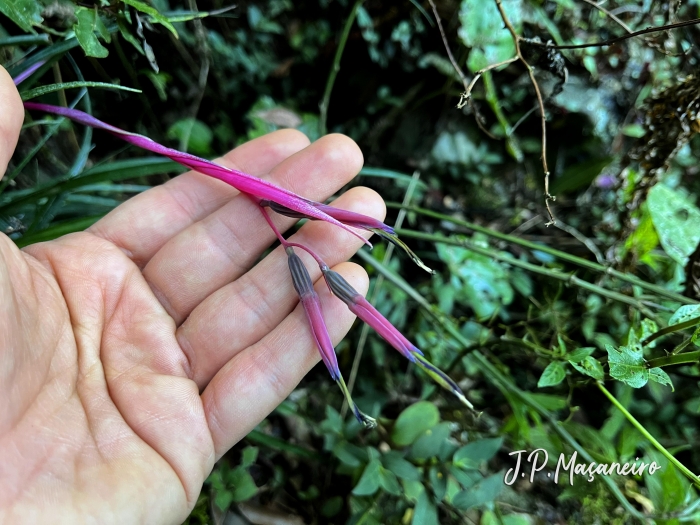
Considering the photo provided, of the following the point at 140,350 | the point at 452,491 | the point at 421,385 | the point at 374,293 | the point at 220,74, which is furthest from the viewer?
the point at 220,74

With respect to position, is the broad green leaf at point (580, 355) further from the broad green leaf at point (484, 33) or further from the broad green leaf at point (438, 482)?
the broad green leaf at point (484, 33)

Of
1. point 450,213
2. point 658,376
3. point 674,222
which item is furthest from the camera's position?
point 450,213

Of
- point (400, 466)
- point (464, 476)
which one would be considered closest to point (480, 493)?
point (464, 476)

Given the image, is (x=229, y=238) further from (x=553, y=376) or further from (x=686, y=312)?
(x=686, y=312)

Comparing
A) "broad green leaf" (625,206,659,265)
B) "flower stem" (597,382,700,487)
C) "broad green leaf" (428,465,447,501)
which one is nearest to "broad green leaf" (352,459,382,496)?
"broad green leaf" (428,465,447,501)

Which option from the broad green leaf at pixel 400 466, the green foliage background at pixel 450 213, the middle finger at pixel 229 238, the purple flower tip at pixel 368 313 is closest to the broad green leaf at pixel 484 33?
the green foliage background at pixel 450 213

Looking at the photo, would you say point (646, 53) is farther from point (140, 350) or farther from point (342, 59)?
point (140, 350)

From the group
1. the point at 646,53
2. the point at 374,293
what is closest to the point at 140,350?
the point at 374,293
